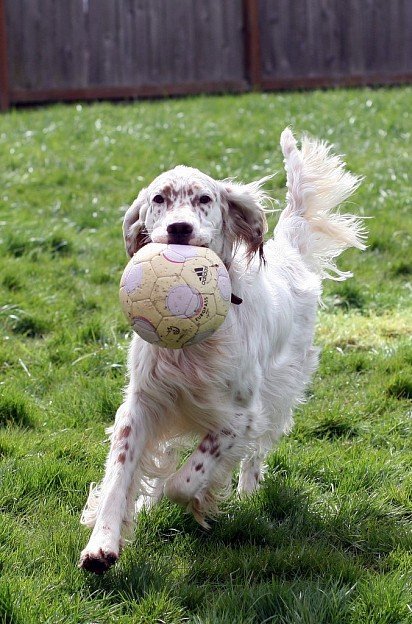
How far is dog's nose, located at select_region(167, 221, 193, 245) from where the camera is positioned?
3.46 metres

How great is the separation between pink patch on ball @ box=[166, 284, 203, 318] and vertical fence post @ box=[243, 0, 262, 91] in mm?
10354

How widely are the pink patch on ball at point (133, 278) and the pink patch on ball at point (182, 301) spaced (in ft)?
0.44

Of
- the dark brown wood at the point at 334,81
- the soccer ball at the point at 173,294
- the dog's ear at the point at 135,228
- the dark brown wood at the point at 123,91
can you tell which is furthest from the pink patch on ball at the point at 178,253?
the dark brown wood at the point at 334,81

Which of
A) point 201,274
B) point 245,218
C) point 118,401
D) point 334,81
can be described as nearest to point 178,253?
point 201,274

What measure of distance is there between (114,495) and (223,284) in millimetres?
852

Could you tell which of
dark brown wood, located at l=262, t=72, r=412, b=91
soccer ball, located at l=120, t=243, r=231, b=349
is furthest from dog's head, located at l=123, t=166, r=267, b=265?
dark brown wood, located at l=262, t=72, r=412, b=91

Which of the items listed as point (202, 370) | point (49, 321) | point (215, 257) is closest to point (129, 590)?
point (202, 370)

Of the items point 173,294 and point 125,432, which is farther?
point 125,432

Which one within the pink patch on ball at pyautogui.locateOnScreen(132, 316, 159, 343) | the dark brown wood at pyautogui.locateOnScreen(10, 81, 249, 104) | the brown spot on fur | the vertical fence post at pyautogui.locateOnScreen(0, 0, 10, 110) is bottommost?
the dark brown wood at pyautogui.locateOnScreen(10, 81, 249, 104)

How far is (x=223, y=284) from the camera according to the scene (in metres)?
3.41

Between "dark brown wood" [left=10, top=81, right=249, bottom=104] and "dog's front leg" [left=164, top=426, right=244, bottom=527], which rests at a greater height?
"dog's front leg" [left=164, top=426, right=244, bottom=527]

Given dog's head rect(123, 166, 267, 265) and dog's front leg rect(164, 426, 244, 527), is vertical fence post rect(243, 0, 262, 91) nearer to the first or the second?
dog's head rect(123, 166, 267, 265)

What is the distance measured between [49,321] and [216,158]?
12.7 ft

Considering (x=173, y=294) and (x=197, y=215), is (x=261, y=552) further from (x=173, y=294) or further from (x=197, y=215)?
(x=197, y=215)
